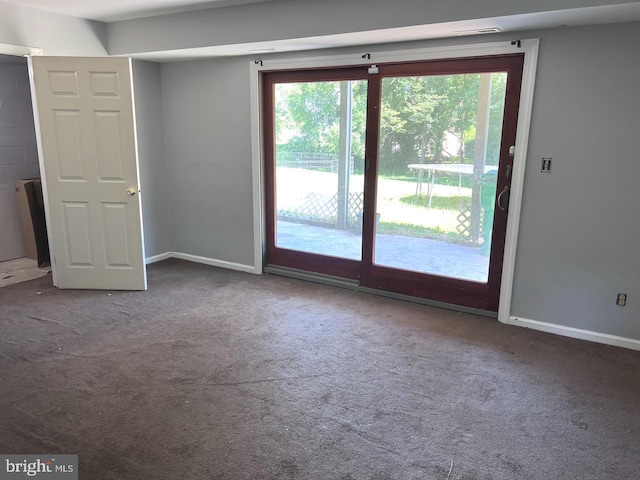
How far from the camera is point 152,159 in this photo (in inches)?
198

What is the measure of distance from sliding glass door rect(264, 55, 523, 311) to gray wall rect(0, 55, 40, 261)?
2896 millimetres

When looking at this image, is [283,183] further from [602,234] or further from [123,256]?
[602,234]

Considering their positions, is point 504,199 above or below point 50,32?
below

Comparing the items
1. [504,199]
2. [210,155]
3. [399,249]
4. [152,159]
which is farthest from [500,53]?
[152,159]

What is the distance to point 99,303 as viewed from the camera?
13.0 ft

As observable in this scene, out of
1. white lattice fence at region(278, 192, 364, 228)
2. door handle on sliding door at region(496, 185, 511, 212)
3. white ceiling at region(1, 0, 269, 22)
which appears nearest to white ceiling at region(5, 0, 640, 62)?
white ceiling at region(1, 0, 269, 22)

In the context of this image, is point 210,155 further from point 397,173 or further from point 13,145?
point 13,145

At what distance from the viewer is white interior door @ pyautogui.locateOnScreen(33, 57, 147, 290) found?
152 inches

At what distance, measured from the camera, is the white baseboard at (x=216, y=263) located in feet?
15.9

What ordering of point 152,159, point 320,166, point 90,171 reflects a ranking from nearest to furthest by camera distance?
1. point 90,171
2. point 320,166
3. point 152,159

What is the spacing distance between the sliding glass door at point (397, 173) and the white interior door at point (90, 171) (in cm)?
131

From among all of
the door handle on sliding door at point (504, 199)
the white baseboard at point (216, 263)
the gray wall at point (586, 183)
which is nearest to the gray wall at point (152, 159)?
the white baseboard at point (216, 263)

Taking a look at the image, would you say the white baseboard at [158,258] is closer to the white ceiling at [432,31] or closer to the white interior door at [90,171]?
the white interior door at [90,171]

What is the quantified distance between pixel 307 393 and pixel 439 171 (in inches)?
83.0
